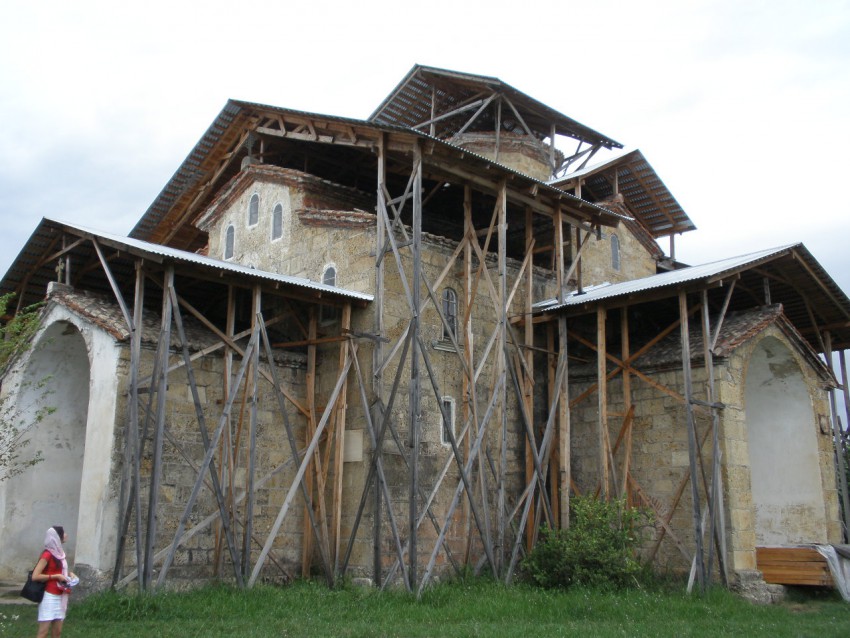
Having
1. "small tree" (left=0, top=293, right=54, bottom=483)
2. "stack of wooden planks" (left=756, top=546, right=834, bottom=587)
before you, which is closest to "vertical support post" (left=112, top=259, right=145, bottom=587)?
"small tree" (left=0, top=293, right=54, bottom=483)

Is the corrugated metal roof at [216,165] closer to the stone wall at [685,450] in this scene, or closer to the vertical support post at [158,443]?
the stone wall at [685,450]

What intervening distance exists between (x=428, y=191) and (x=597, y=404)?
6.03 metres

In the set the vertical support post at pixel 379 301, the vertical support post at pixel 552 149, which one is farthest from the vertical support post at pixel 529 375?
the vertical support post at pixel 552 149

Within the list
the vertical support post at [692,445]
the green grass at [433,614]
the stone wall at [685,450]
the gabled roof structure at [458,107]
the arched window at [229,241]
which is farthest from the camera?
the gabled roof structure at [458,107]

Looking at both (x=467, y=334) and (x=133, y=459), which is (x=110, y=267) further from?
(x=467, y=334)

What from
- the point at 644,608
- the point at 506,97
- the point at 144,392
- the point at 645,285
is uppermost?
the point at 506,97

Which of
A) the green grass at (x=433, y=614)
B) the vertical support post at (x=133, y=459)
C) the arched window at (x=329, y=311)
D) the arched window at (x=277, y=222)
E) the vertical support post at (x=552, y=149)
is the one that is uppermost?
the vertical support post at (x=552, y=149)

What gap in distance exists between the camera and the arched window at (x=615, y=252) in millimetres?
23844

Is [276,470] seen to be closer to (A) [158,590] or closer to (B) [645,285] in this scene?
(A) [158,590]

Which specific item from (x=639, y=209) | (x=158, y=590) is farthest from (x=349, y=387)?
(x=639, y=209)

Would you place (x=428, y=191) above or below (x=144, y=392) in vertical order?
above

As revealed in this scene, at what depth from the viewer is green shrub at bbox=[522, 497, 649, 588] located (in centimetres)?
1495

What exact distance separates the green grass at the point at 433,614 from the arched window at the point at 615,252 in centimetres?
1100

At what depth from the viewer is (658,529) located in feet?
53.3
